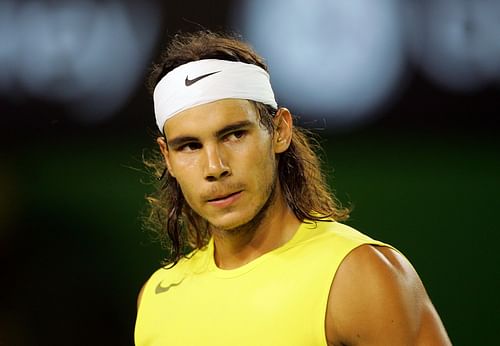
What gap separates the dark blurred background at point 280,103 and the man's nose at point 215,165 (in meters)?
0.96

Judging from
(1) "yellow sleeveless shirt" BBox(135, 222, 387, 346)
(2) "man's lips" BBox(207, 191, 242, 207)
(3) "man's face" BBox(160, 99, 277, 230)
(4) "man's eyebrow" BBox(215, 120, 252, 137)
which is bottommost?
(1) "yellow sleeveless shirt" BBox(135, 222, 387, 346)

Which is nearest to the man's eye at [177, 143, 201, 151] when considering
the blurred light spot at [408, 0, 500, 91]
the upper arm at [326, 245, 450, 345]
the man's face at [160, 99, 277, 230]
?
the man's face at [160, 99, 277, 230]

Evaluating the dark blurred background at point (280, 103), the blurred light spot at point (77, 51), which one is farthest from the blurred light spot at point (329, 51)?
the blurred light spot at point (77, 51)

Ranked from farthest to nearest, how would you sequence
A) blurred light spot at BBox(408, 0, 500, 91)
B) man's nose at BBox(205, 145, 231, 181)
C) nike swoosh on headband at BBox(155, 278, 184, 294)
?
blurred light spot at BBox(408, 0, 500, 91) → nike swoosh on headband at BBox(155, 278, 184, 294) → man's nose at BBox(205, 145, 231, 181)

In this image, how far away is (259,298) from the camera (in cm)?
217

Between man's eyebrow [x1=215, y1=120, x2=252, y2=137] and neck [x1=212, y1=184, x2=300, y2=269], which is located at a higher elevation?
man's eyebrow [x1=215, y1=120, x2=252, y2=137]

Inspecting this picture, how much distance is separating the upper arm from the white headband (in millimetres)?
531

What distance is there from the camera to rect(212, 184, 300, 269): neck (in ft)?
7.47

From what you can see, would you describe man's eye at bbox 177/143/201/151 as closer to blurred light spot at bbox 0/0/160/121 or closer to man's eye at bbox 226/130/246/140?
man's eye at bbox 226/130/246/140

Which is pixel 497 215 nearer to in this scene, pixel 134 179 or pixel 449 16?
pixel 449 16

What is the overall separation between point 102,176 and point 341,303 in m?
1.44

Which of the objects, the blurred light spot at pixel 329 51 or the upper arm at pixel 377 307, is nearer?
the upper arm at pixel 377 307

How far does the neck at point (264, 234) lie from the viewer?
228 centimetres

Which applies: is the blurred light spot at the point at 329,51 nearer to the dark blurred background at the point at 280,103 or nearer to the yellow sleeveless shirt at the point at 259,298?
the dark blurred background at the point at 280,103
